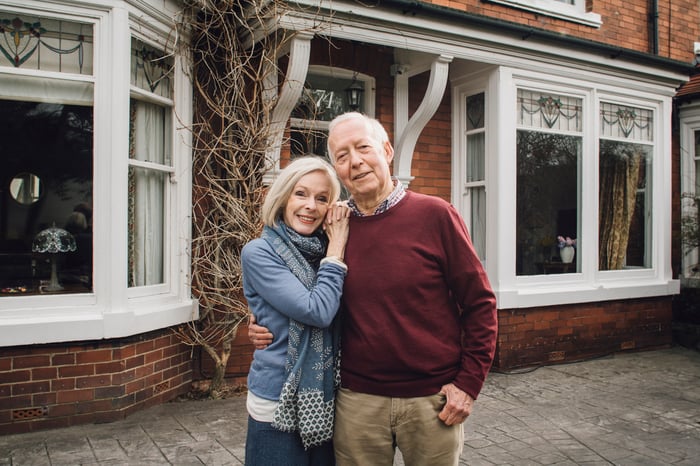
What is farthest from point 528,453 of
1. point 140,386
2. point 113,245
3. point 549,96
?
point 549,96

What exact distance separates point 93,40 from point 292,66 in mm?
1562

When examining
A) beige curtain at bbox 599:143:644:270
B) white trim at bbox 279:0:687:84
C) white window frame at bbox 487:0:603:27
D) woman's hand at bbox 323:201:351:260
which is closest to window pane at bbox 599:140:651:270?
beige curtain at bbox 599:143:644:270

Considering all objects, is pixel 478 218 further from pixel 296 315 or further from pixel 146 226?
pixel 296 315

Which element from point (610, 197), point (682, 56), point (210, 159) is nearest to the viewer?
point (210, 159)

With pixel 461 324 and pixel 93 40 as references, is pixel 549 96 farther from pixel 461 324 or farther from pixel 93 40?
pixel 461 324

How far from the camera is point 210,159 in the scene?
538cm

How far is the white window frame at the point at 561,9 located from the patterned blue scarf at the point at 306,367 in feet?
17.8

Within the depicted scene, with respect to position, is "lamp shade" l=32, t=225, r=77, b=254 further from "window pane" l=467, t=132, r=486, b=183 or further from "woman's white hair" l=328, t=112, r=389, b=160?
"window pane" l=467, t=132, r=486, b=183

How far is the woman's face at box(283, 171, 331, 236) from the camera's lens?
7.19ft

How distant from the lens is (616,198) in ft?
24.4

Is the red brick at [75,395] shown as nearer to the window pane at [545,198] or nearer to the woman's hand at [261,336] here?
the woman's hand at [261,336]

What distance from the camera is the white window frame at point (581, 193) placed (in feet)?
20.7

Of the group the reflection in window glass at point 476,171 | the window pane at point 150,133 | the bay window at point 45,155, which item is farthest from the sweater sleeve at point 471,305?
the reflection in window glass at point 476,171

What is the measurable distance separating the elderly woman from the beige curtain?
5.97 meters
